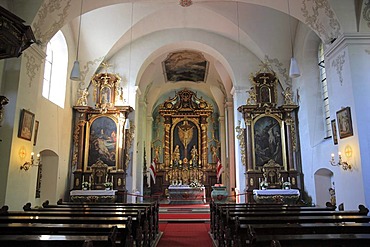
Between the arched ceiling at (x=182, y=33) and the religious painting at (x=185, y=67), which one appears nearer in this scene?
the arched ceiling at (x=182, y=33)

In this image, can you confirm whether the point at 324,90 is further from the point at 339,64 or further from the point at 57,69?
the point at 57,69

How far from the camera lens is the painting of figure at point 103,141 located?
12.9m

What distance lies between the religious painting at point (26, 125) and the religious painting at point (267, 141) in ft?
28.0

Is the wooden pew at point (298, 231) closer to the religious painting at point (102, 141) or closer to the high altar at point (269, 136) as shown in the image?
the high altar at point (269, 136)

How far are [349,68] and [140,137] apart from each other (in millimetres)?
11455

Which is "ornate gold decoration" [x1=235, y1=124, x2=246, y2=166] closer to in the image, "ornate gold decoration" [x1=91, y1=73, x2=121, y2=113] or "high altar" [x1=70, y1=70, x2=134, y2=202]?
"high altar" [x1=70, y1=70, x2=134, y2=202]

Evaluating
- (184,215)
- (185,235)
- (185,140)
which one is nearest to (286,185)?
(184,215)

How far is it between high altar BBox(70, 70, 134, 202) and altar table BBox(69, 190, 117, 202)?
0.41 meters

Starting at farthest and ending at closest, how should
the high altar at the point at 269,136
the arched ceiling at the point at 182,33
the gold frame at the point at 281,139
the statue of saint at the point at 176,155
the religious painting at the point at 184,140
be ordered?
the religious painting at the point at 184,140 < the statue of saint at the point at 176,155 < the gold frame at the point at 281,139 < the high altar at the point at 269,136 < the arched ceiling at the point at 182,33

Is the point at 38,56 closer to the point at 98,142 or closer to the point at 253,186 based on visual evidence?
the point at 98,142

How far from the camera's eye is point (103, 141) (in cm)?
1301

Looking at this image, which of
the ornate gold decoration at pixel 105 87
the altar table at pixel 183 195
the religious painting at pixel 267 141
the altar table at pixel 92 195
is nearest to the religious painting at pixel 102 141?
the ornate gold decoration at pixel 105 87

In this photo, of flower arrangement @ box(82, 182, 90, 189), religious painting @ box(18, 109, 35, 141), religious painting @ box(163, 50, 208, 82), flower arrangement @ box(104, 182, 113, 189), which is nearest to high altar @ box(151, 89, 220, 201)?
religious painting @ box(163, 50, 208, 82)

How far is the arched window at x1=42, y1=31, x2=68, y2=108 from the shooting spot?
1149 cm
